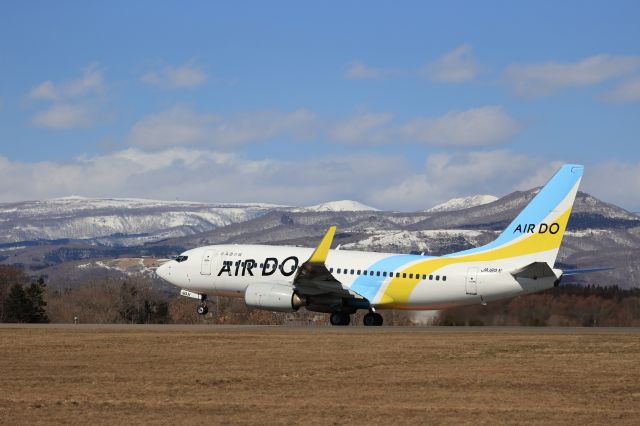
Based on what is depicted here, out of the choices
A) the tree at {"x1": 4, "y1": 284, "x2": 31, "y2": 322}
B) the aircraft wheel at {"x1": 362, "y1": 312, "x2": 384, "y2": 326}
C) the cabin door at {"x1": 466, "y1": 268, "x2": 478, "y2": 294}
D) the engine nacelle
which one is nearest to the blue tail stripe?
the cabin door at {"x1": 466, "y1": 268, "x2": 478, "y2": 294}

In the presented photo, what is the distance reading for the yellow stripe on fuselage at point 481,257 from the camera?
5581cm

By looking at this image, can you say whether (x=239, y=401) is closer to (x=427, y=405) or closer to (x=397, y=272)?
(x=427, y=405)

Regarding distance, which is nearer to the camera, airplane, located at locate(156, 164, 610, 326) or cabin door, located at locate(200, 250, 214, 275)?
airplane, located at locate(156, 164, 610, 326)

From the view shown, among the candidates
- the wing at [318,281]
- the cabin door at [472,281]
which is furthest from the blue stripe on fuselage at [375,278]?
the cabin door at [472,281]

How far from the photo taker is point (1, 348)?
38219mm

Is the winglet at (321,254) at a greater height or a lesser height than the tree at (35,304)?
greater

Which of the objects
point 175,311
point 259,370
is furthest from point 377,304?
point 175,311

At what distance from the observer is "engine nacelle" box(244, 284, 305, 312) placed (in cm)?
5741

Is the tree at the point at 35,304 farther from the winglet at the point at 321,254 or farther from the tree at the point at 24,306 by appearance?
the winglet at the point at 321,254

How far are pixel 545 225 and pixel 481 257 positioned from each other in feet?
12.0

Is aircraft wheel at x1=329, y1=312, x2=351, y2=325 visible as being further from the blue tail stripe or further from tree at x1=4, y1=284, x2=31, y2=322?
tree at x1=4, y1=284, x2=31, y2=322

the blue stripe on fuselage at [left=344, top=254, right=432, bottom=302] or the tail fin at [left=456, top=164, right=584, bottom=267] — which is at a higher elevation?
the tail fin at [left=456, top=164, right=584, bottom=267]

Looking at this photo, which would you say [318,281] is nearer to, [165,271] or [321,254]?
[321,254]

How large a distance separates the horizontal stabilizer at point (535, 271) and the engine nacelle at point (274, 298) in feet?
37.7
